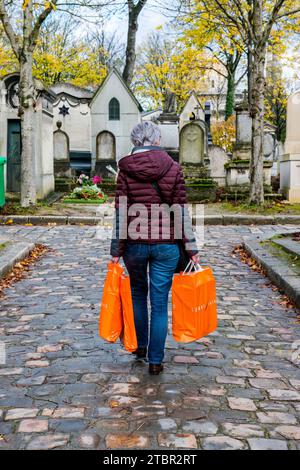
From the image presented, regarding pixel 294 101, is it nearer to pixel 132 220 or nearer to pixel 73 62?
pixel 132 220

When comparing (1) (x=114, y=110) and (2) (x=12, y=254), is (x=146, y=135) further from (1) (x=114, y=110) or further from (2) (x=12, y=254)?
(1) (x=114, y=110)

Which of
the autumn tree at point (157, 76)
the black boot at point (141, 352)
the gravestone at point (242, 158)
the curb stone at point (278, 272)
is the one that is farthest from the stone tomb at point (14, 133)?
the autumn tree at point (157, 76)

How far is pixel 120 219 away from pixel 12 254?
514cm

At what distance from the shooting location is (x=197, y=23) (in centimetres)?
2366

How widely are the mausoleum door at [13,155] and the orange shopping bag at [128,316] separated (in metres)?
12.9

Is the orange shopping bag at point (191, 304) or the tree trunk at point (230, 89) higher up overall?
the tree trunk at point (230, 89)

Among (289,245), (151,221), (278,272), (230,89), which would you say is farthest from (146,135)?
(230,89)

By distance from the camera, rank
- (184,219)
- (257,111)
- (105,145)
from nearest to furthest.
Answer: (184,219)
(257,111)
(105,145)

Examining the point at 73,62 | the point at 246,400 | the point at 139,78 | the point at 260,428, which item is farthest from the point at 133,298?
the point at 139,78

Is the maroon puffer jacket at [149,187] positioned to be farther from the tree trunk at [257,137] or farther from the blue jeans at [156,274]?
the tree trunk at [257,137]

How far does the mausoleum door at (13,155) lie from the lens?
16.8m

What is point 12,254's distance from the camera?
30.3 feet

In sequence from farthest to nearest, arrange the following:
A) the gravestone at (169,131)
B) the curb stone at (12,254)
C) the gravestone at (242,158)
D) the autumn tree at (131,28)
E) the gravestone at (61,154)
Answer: the gravestone at (169,131) < the autumn tree at (131,28) < the gravestone at (61,154) < the gravestone at (242,158) < the curb stone at (12,254)
